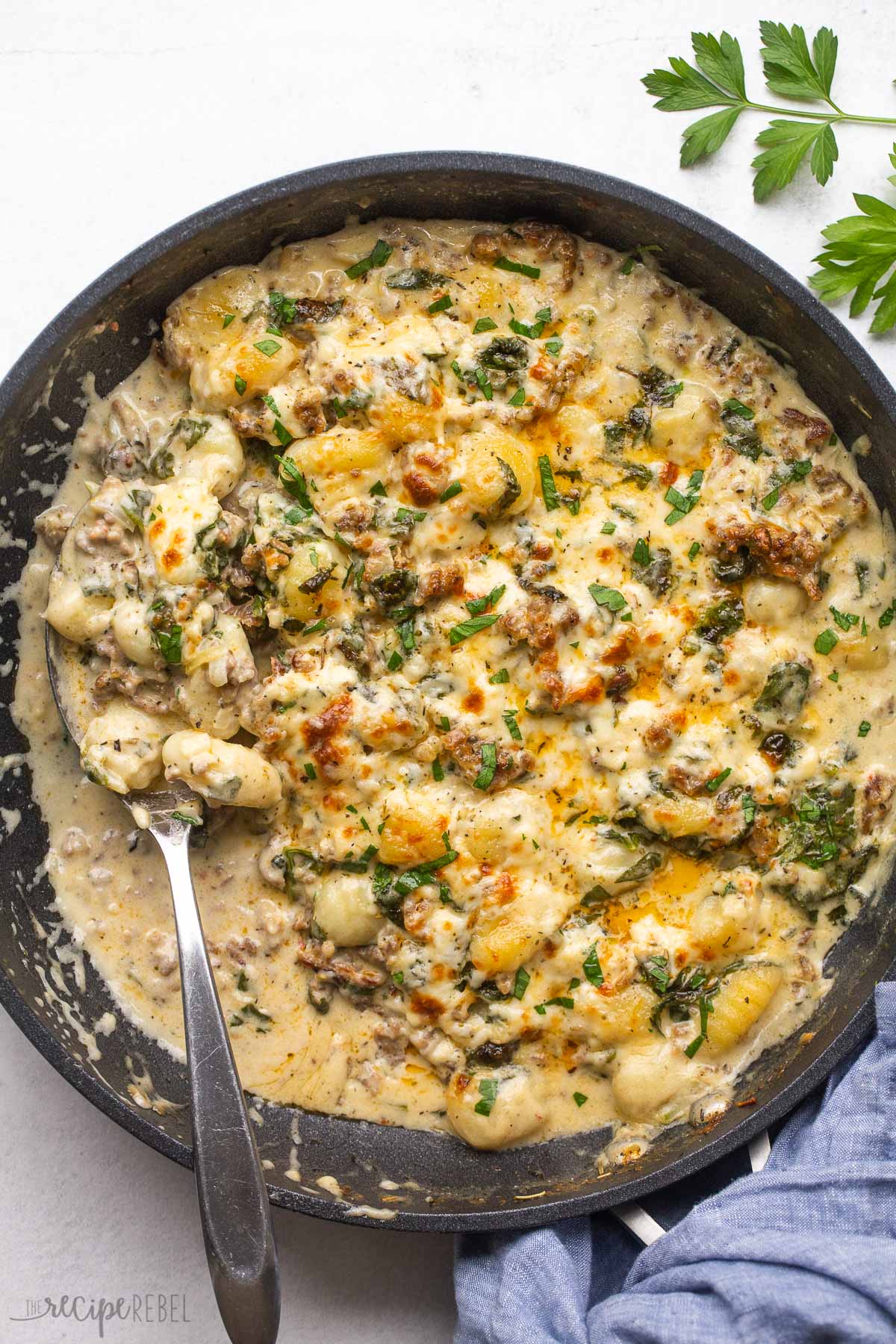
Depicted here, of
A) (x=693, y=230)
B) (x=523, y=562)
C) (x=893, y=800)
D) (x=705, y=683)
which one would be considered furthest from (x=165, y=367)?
(x=893, y=800)

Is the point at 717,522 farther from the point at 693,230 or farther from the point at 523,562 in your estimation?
the point at 693,230

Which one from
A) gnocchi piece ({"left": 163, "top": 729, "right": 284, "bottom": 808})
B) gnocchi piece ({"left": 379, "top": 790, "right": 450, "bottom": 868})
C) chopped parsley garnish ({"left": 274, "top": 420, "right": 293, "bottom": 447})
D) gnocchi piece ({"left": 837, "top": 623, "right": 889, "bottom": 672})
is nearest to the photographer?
gnocchi piece ({"left": 163, "top": 729, "right": 284, "bottom": 808})

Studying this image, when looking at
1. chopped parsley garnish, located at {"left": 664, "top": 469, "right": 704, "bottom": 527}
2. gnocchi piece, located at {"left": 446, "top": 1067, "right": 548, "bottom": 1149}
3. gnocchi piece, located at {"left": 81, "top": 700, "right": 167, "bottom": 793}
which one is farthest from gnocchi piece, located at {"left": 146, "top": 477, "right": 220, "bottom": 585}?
gnocchi piece, located at {"left": 446, "top": 1067, "right": 548, "bottom": 1149}

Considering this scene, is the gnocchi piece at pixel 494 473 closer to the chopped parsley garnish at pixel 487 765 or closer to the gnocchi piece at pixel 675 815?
the chopped parsley garnish at pixel 487 765

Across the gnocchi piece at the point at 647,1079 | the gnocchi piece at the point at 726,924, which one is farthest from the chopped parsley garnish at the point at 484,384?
the gnocchi piece at the point at 647,1079

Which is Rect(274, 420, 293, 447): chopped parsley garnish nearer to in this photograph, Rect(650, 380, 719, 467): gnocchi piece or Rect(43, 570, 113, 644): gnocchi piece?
Rect(43, 570, 113, 644): gnocchi piece

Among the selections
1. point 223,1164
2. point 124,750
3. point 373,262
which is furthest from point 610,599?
point 223,1164
